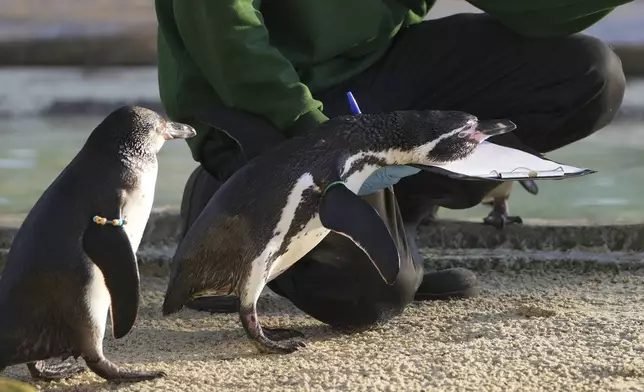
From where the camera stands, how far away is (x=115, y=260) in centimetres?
141

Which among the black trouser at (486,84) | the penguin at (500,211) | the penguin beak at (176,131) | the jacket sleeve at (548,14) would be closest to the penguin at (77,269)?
the penguin beak at (176,131)

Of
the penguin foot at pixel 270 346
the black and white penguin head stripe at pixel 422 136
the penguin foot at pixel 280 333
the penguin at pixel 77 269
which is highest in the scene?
the black and white penguin head stripe at pixel 422 136

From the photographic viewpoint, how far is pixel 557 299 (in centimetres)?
197

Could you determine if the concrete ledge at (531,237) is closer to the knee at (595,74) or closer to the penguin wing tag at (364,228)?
the knee at (595,74)

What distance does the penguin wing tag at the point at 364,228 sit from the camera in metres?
1.45

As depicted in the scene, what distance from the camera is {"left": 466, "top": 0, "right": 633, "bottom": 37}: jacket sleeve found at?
1.85 m

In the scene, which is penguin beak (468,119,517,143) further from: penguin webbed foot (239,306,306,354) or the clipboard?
penguin webbed foot (239,306,306,354)

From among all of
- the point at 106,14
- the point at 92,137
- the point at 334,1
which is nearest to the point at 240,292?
the point at 92,137

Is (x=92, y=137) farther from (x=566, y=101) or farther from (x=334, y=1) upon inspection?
(x=566, y=101)

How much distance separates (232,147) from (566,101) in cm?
61

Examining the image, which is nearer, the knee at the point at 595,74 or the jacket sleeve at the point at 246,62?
the jacket sleeve at the point at 246,62

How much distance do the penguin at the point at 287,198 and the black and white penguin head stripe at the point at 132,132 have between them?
0.12m

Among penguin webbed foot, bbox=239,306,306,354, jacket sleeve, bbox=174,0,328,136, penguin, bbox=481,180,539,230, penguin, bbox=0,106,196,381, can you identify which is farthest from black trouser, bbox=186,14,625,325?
penguin, bbox=0,106,196,381

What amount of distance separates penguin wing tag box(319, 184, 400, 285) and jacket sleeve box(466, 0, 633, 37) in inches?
22.9
